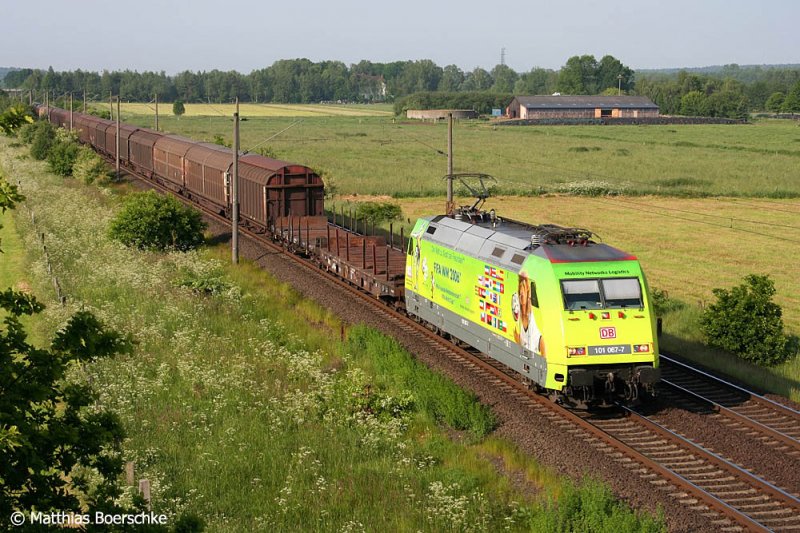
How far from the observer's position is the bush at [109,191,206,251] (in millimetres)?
40562

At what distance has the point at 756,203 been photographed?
6800cm

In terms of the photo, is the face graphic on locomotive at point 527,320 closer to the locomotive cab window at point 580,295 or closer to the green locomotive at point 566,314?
the green locomotive at point 566,314

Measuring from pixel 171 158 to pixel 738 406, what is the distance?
44859mm

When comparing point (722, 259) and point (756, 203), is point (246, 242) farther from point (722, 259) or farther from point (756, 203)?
point (756, 203)

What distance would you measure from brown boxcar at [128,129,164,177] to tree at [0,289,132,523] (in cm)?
5590

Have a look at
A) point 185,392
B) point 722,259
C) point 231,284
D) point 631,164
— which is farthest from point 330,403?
point 631,164

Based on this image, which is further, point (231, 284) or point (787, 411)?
point (231, 284)

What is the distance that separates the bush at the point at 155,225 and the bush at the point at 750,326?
24.2 m

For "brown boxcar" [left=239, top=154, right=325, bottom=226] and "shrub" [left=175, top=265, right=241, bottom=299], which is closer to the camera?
"shrub" [left=175, top=265, right=241, bottom=299]

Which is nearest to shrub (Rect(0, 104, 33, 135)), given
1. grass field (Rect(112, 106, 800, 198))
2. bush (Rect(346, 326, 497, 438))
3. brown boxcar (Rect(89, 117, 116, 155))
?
bush (Rect(346, 326, 497, 438))

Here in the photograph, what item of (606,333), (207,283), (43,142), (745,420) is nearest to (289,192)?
(207,283)

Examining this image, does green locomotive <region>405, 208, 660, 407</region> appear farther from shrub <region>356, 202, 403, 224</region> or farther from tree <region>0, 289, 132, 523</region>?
shrub <region>356, 202, 403, 224</region>

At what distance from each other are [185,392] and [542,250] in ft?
29.1

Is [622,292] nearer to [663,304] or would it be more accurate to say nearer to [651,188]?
[663,304]
